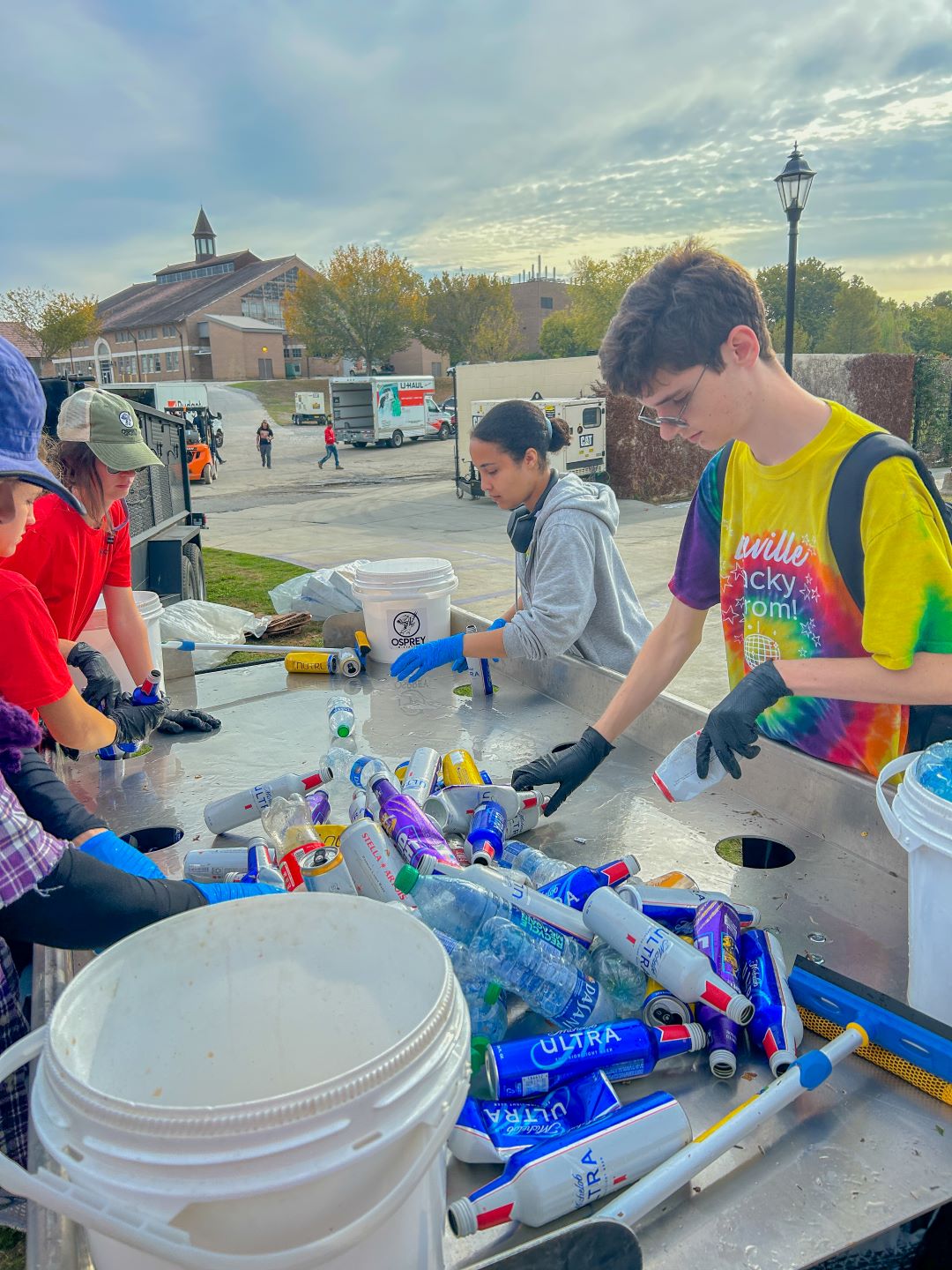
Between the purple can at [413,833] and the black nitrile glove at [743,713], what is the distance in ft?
2.17

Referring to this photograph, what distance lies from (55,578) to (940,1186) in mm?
2987

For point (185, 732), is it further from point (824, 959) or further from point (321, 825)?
point (824, 959)

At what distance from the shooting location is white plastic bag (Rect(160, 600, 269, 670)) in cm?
580

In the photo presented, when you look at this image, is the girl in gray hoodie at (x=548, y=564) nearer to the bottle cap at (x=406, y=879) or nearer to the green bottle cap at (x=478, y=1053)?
the bottle cap at (x=406, y=879)

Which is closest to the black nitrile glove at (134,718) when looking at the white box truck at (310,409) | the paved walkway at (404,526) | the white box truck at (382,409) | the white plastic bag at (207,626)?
the white plastic bag at (207,626)

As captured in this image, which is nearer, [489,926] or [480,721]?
[489,926]

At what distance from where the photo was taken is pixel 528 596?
3484mm

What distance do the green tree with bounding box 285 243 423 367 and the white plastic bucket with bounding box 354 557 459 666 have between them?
186 ft

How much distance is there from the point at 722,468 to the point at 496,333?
56.7m

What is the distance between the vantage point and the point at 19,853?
154 centimetres

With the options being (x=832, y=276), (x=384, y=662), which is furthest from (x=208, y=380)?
(x=384, y=662)

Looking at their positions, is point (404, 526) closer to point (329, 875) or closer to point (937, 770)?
point (329, 875)

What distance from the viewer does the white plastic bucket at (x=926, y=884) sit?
1.40 meters

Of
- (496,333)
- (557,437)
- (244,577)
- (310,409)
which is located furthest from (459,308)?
(557,437)
